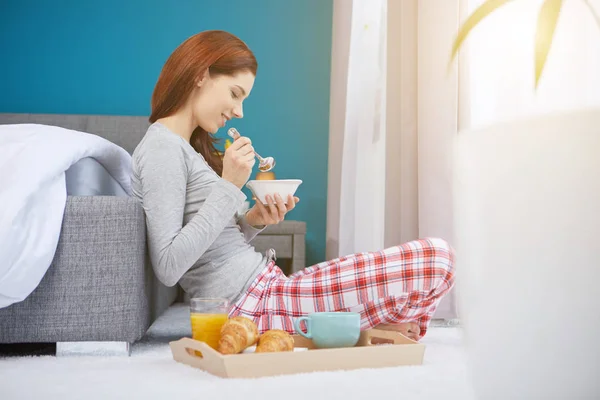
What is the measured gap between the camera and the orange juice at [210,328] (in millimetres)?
1471

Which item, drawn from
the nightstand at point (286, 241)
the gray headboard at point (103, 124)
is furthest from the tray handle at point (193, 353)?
the gray headboard at point (103, 124)

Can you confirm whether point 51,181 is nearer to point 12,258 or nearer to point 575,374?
point 12,258

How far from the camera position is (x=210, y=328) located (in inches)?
57.9

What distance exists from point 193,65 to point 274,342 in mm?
860

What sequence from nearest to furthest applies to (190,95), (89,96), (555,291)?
(555,291) → (190,95) → (89,96)

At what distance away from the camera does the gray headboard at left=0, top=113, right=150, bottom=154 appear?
3.15m

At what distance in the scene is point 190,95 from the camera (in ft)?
6.12

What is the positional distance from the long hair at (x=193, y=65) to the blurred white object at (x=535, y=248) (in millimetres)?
1436

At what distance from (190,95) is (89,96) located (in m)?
1.69

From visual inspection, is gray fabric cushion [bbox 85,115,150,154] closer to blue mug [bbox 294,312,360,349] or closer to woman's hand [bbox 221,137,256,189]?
woman's hand [bbox 221,137,256,189]

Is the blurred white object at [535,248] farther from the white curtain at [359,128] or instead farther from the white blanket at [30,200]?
the white curtain at [359,128]

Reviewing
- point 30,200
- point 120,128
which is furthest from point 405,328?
point 120,128

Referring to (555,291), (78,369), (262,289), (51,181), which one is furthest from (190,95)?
(555,291)

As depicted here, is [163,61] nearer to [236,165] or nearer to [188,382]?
[236,165]
